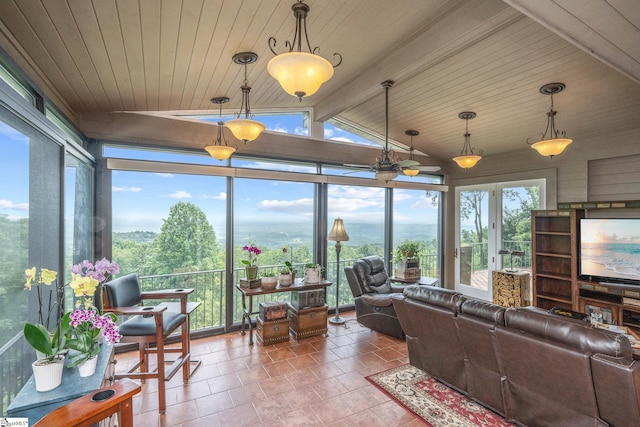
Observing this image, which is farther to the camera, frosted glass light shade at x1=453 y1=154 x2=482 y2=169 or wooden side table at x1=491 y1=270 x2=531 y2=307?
wooden side table at x1=491 y1=270 x2=531 y2=307

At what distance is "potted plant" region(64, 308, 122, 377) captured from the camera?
1.68m

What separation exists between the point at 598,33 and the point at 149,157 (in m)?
4.43

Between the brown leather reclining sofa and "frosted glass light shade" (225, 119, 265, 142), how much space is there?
2046 mm

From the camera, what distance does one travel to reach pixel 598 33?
179 centimetres

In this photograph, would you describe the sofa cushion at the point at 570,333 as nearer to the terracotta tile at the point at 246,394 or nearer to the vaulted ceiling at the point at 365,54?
the vaulted ceiling at the point at 365,54

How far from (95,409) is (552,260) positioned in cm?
576

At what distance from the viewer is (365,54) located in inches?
122

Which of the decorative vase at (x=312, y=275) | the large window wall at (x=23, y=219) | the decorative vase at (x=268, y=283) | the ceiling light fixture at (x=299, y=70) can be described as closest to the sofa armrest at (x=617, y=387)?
the ceiling light fixture at (x=299, y=70)

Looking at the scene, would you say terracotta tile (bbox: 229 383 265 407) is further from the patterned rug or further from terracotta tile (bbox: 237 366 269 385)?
the patterned rug

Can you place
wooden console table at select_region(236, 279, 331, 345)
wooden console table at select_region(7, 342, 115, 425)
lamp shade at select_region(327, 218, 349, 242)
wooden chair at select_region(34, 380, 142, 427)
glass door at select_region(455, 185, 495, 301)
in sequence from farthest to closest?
glass door at select_region(455, 185, 495, 301) → lamp shade at select_region(327, 218, 349, 242) → wooden console table at select_region(236, 279, 331, 345) → wooden console table at select_region(7, 342, 115, 425) → wooden chair at select_region(34, 380, 142, 427)

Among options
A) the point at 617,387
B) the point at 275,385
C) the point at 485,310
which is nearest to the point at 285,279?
the point at 275,385

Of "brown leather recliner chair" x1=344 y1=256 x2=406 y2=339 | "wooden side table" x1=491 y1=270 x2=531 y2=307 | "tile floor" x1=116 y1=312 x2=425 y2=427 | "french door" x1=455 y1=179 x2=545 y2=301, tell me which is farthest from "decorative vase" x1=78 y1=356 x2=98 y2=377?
"french door" x1=455 y1=179 x2=545 y2=301

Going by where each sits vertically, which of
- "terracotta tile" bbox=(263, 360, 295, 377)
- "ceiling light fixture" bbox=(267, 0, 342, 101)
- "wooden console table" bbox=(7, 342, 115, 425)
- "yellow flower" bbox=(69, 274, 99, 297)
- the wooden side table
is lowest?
"terracotta tile" bbox=(263, 360, 295, 377)

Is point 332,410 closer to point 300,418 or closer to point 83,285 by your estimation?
point 300,418
